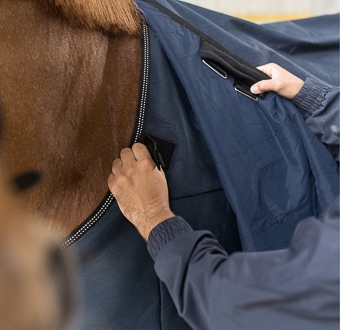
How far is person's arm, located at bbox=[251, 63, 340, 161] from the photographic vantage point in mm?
593

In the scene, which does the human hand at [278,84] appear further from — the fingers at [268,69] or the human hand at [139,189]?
the human hand at [139,189]

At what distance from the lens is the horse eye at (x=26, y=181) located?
459 mm

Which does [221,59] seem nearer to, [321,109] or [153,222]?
[321,109]

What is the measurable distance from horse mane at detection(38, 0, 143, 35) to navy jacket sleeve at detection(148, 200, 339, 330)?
14.5 inches

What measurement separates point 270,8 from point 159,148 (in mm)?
1456

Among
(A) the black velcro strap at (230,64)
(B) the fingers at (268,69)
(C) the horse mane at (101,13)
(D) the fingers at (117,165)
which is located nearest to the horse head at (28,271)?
(D) the fingers at (117,165)

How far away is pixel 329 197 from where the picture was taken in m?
0.58

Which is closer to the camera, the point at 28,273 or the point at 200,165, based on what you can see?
the point at 28,273

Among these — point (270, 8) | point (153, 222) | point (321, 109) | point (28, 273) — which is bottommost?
point (28, 273)

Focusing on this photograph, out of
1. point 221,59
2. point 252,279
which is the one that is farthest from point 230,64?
point 252,279

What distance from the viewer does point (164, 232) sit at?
478 millimetres

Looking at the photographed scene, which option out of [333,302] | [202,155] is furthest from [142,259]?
[333,302]

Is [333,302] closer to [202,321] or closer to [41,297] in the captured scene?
[202,321]

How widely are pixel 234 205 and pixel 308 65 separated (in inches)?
23.1
